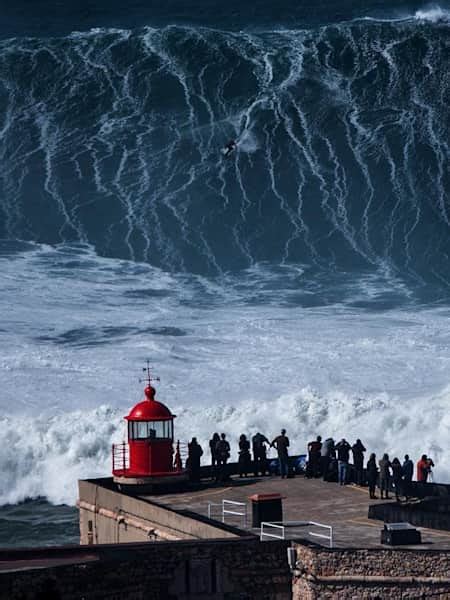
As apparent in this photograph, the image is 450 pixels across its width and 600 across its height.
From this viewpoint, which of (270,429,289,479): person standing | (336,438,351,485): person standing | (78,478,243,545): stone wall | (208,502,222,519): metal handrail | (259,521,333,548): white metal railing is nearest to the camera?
(259,521,333,548): white metal railing

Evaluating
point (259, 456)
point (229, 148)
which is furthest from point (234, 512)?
point (229, 148)

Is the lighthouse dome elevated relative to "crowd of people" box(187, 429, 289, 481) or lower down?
elevated

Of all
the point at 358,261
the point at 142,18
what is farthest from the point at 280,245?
the point at 142,18

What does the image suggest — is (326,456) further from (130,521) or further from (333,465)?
(130,521)

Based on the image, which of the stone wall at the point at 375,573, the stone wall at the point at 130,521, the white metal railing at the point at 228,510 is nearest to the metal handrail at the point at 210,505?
the white metal railing at the point at 228,510

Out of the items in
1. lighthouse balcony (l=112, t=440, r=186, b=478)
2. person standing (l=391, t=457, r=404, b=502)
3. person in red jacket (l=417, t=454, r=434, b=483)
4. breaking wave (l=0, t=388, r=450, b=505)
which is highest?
breaking wave (l=0, t=388, r=450, b=505)

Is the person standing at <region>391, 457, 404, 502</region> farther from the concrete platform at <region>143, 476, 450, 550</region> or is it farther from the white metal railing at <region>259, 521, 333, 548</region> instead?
the white metal railing at <region>259, 521, 333, 548</region>

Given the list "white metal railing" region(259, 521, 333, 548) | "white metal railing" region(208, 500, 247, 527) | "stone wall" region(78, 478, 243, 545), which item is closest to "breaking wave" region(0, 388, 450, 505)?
"stone wall" region(78, 478, 243, 545)

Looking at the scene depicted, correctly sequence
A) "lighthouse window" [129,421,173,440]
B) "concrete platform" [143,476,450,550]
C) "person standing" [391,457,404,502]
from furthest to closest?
"lighthouse window" [129,421,173,440], "person standing" [391,457,404,502], "concrete platform" [143,476,450,550]
